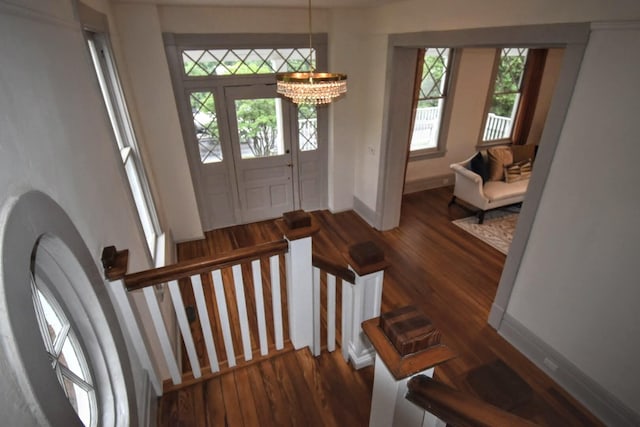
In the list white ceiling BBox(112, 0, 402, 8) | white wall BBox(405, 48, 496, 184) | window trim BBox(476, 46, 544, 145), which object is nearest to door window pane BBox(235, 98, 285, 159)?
white ceiling BBox(112, 0, 402, 8)

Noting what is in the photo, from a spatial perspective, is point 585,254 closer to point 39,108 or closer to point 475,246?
point 475,246

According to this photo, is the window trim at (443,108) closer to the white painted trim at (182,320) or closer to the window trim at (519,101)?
the window trim at (519,101)

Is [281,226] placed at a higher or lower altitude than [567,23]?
lower

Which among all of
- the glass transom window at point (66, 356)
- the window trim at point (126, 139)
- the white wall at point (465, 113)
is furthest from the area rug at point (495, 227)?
the glass transom window at point (66, 356)

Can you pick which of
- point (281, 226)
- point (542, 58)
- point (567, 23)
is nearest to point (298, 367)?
point (281, 226)

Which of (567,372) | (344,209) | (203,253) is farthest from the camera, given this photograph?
(344,209)

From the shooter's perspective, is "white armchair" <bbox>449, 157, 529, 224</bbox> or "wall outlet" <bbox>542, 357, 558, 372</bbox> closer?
"wall outlet" <bbox>542, 357, 558, 372</bbox>

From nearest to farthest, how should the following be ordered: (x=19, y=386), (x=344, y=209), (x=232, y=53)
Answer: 1. (x=19, y=386)
2. (x=232, y=53)
3. (x=344, y=209)

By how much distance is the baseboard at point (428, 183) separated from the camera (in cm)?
562

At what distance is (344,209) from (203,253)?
2.18 metres

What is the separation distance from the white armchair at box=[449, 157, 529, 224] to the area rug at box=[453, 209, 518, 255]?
14 centimetres

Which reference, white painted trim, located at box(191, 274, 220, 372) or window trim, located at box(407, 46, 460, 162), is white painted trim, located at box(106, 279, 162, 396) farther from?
window trim, located at box(407, 46, 460, 162)

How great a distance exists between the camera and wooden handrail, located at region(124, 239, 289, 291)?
157 cm

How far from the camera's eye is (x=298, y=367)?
2133 millimetres
